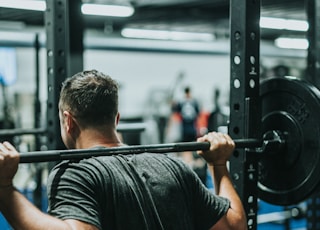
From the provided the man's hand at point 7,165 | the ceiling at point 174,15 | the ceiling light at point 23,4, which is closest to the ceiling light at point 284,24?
the ceiling at point 174,15

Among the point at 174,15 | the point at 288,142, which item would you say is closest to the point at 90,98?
the point at 288,142

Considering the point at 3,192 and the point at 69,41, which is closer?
the point at 3,192

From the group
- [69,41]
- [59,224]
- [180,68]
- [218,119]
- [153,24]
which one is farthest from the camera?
[180,68]

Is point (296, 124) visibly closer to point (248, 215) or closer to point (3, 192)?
point (248, 215)

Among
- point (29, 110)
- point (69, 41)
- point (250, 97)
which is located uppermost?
point (69, 41)

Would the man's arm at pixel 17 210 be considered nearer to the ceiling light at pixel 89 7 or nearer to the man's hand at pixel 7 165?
the man's hand at pixel 7 165

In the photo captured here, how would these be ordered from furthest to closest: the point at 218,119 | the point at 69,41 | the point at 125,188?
the point at 218,119
the point at 69,41
the point at 125,188

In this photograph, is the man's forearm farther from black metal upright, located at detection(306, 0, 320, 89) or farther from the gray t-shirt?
black metal upright, located at detection(306, 0, 320, 89)

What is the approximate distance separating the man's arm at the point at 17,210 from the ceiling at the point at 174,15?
785 cm

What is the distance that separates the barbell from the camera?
219cm

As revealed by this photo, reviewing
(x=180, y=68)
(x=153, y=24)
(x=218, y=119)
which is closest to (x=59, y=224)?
(x=218, y=119)

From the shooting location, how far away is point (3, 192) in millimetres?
1527

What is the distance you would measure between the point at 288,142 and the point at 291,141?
0.01 metres

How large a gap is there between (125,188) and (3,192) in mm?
366
